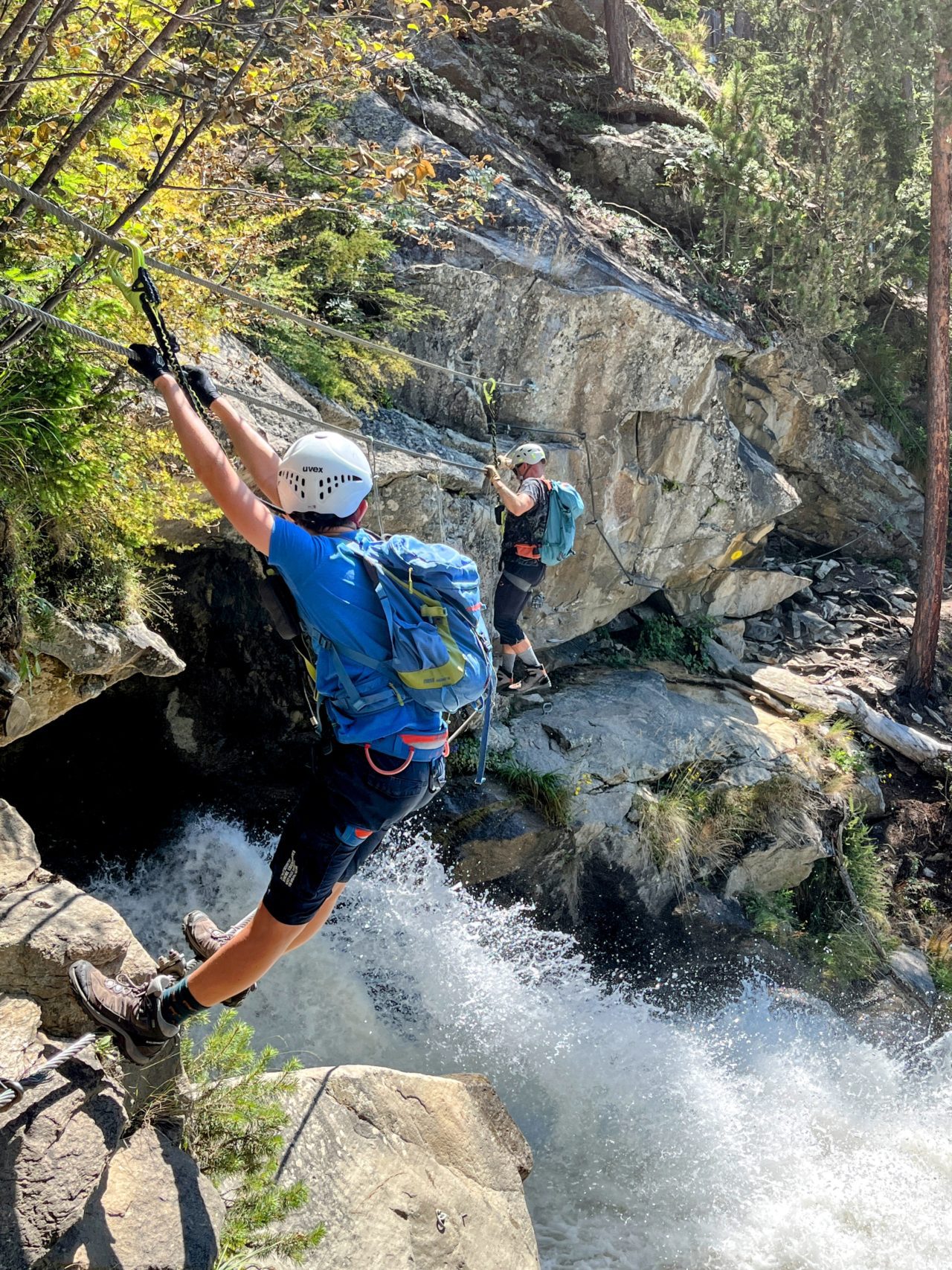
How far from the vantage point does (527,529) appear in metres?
7.80

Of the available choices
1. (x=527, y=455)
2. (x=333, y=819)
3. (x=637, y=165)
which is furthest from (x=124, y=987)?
(x=637, y=165)

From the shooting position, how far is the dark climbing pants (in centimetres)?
808

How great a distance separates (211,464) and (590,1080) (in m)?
6.74

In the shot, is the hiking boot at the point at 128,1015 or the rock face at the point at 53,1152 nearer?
the rock face at the point at 53,1152

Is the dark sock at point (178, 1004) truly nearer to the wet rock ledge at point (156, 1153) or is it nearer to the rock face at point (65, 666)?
the wet rock ledge at point (156, 1153)

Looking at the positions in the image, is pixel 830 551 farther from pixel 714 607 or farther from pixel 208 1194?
pixel 208 1194

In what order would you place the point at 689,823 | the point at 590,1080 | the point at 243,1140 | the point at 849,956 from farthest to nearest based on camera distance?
the point at 849,956 < the point at 689,823 < the point at 590,1080 < the point at 243,1140

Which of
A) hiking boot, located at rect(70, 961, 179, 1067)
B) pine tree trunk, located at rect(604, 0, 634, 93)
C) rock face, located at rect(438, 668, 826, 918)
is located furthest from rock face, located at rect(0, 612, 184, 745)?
pine tree trunk, located at rect(604, 0, 634, 93)

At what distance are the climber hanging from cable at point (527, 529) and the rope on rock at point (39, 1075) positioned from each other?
4.59m

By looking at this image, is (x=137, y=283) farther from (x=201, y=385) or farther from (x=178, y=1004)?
(x=178, y=1004)

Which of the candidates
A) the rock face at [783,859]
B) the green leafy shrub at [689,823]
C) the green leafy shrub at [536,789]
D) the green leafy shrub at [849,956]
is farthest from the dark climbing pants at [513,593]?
the green leafy shrub at [849,956]

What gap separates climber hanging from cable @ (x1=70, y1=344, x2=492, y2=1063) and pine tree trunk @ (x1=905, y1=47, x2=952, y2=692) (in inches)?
514

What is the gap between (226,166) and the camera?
4.69 metres

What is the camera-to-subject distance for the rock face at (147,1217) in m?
3.14
